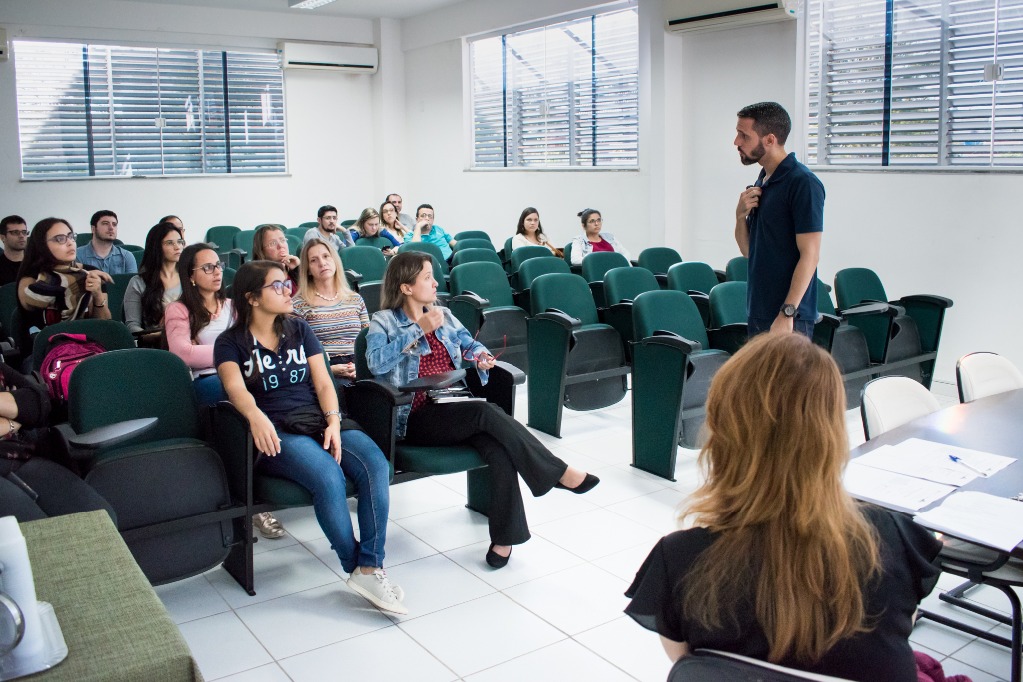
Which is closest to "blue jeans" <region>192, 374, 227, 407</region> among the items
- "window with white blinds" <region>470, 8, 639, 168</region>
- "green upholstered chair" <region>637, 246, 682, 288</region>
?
"green upholstered chair" <region>637, 246, 682, 288</region>

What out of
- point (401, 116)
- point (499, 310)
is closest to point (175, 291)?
point (499, 310)

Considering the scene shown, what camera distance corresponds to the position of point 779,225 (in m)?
3.55

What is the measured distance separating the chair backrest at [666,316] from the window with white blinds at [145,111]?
7744 mm

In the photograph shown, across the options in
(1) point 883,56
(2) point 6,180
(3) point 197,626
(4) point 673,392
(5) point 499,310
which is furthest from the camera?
(2) point 6,180

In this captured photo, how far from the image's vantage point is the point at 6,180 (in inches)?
381

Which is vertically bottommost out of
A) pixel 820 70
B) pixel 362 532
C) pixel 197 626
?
pixel 197 626

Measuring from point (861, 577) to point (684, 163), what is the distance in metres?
7.07

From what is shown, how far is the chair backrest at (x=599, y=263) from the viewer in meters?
6.51

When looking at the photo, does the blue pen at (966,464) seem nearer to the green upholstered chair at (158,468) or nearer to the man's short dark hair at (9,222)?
the green upholstered chair at (158,468)

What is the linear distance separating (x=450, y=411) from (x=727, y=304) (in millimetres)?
2054

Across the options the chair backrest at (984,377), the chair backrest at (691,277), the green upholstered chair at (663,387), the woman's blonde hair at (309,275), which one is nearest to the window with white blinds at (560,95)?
the chair backrest at (691,277)

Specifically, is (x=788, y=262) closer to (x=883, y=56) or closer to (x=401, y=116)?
(x=883, y=56)

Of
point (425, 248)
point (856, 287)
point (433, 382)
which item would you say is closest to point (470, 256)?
point (425, 248)

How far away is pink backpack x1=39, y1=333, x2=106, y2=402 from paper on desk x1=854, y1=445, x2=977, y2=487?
8.73 ft
